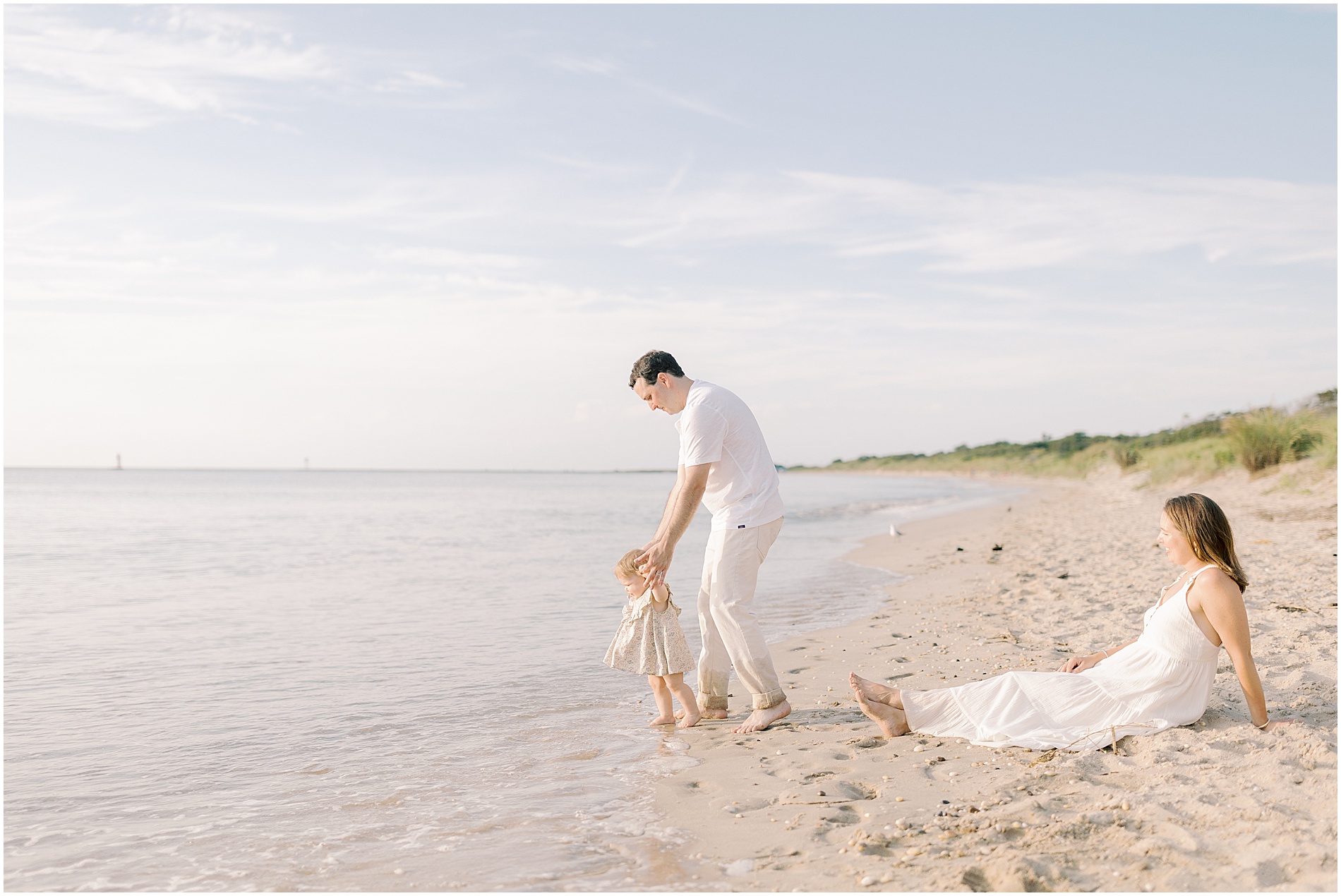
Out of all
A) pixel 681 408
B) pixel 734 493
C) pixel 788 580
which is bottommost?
pixel 788 580

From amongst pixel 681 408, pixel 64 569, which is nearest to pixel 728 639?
pixel 681 408

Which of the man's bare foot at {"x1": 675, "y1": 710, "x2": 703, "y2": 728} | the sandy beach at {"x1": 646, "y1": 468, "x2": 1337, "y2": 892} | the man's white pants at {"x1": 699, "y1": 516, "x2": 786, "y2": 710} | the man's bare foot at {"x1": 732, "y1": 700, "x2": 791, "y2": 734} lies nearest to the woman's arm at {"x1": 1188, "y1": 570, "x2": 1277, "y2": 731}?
the sandy beach at {"x1": 646, "y1": 468, "x2": 1337, "y2": 892}

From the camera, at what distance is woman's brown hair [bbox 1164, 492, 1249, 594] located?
3857 millimetres

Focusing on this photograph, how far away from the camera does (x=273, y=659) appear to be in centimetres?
721

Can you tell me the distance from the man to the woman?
3.32 ft

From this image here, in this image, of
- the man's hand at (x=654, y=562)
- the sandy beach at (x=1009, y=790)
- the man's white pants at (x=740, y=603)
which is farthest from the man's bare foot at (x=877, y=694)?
the man's hand at (x=654, y=562)

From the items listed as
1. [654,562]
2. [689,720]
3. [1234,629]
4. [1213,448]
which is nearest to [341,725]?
[689,720]

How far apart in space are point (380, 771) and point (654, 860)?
5.87 feet

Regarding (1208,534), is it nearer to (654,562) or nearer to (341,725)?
(654,562)

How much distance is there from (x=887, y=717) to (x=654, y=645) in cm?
131

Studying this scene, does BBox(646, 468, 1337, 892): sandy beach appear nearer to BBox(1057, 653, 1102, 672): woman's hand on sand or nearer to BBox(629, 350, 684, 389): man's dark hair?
BBox(1057, 653, 1102, 672): woman's hand on sand

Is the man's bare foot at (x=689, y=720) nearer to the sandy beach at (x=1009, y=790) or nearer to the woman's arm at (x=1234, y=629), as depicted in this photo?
the sandy beach at (x=1009, y=790)

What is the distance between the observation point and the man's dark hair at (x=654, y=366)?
4.93 m

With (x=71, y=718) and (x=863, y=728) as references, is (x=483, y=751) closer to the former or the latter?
(x=863, y=728)
